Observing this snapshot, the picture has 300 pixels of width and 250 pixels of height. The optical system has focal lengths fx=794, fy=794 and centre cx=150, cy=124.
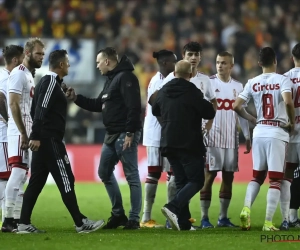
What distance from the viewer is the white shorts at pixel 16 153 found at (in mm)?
9672

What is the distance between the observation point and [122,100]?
33.1ft

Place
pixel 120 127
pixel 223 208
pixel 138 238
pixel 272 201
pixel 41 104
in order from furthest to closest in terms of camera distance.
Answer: pixel 223 208, pixel 120 127, pixel 272 201, pixel 41 104, pixel 138 238

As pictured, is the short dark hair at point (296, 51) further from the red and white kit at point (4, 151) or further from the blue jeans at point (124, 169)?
the red and white kit at point (4, 151)

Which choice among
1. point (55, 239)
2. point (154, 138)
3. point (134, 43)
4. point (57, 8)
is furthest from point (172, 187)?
point (57, 8)

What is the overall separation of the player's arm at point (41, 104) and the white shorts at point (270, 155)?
8.58 ft

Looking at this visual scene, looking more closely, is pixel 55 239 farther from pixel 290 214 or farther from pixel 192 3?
pixel 192 3

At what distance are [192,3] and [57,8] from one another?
4.22 m

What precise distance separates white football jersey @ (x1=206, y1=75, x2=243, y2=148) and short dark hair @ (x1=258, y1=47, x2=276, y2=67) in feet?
3.95

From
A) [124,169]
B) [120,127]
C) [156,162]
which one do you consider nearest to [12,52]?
[120,127]

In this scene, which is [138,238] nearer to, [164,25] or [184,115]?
[184,115]

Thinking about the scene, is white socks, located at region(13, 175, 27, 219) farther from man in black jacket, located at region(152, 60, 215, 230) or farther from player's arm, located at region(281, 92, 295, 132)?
player's arm, located at region(281, 92, 295, 132)

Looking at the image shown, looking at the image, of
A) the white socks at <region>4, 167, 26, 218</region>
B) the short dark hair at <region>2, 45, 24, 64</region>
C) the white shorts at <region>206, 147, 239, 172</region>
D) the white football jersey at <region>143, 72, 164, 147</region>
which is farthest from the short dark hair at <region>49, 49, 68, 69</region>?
the white shorts at <region>206, 147, 239, 172</region>

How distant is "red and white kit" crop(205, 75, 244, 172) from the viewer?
10.8m

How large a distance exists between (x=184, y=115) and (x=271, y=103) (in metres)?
1.15
